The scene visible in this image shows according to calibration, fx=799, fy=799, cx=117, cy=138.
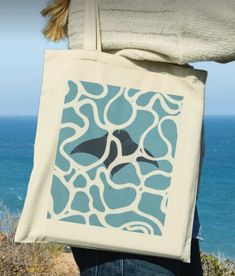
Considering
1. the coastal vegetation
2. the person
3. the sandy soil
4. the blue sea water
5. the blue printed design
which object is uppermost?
the person

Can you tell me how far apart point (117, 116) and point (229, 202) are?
32.8 meters

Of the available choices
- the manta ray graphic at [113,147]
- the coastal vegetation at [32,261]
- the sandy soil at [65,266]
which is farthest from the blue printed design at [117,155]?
the sandy soil at [65,266]

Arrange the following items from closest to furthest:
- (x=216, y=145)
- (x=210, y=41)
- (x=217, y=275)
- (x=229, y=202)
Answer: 1. (x=210, y=41)
2. (x=217, y=275)
3. (x=229, y=202)
4. (x=216, y=145)

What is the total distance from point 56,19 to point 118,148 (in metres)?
0.35

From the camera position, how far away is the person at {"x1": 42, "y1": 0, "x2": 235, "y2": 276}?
169 cm

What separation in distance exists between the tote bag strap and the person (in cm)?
1

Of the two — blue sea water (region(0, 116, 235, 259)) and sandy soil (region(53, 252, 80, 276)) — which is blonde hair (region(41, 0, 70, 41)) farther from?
blue sea water (region(0, 116, 235, 259))

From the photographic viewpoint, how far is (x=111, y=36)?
5.72 ft

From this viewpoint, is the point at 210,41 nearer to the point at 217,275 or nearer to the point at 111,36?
the point at 111,36

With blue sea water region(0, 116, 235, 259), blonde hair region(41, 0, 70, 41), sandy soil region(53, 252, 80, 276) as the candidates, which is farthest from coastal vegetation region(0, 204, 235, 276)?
blue sea water region(0, 116, 235, 259)

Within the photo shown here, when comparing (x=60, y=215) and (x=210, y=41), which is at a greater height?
(x=210, y=41)

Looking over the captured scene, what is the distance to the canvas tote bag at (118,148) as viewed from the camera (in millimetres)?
1739

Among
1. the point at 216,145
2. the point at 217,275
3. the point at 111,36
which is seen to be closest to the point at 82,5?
the point at 111,36

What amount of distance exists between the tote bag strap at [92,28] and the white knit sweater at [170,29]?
0.01 meters
